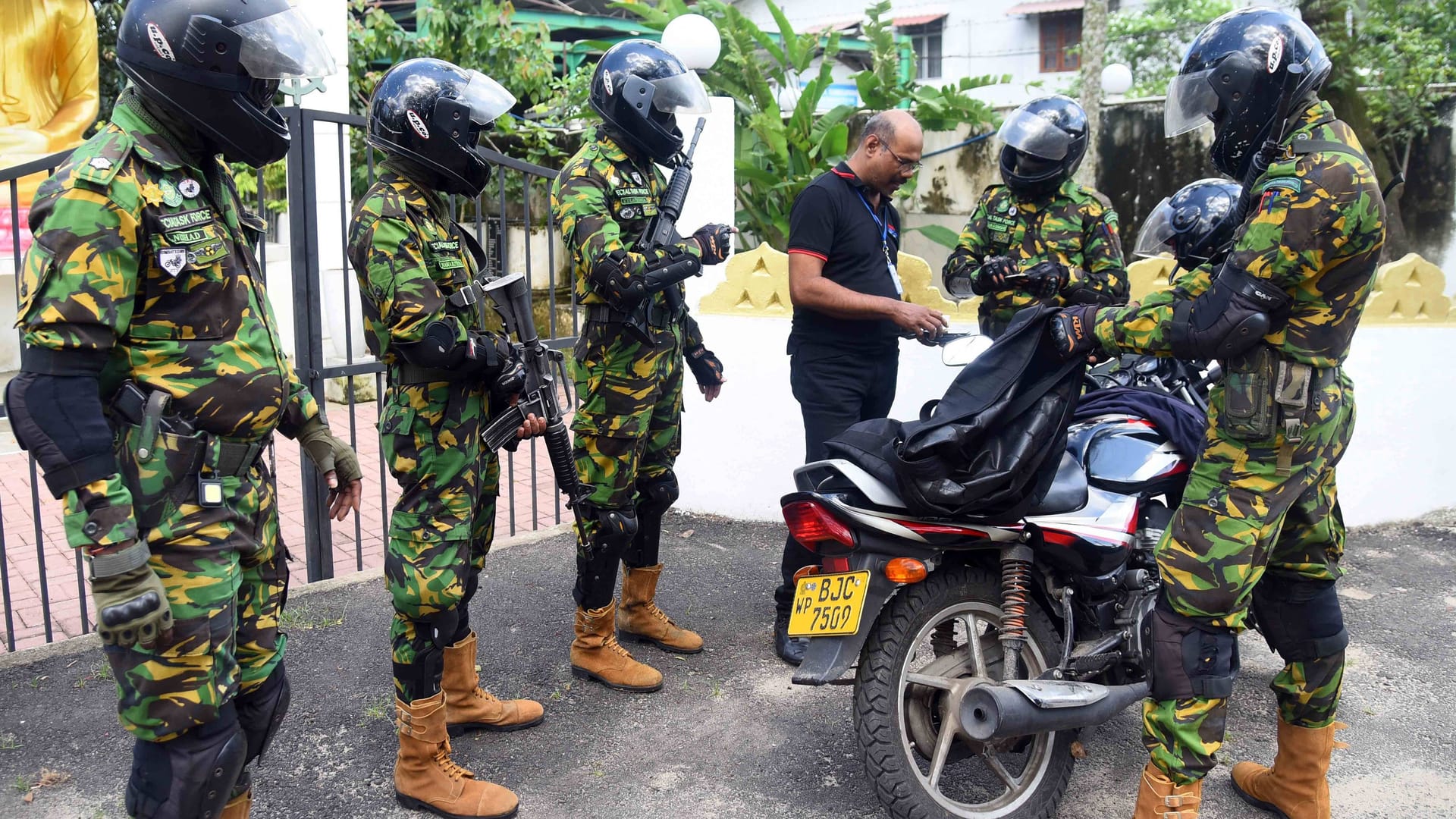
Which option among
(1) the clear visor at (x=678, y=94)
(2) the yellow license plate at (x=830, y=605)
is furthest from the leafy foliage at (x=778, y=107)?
(2) the yellow license plate at (x=830, y=605)

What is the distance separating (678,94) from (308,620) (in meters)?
2.46

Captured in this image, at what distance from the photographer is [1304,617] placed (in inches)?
117

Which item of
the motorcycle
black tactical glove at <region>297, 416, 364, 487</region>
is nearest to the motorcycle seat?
the motorcycle

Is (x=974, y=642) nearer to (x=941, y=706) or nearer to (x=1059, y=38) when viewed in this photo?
(x=941, y=706)

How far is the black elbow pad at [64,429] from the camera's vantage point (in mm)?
1997

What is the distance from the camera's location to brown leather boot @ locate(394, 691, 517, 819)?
2988mm

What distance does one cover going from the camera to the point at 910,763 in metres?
2.81

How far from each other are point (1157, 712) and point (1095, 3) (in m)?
8.47

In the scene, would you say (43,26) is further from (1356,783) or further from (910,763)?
(1356,783)

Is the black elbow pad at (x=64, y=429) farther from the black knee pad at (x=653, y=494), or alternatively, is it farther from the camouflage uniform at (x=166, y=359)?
the black knee pad at (x=653, y=494)

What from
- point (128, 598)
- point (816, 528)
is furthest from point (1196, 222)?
point (128, 598)

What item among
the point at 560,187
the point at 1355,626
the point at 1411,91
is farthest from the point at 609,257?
the point at 1411,91

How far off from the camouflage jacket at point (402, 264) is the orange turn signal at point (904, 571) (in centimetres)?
126

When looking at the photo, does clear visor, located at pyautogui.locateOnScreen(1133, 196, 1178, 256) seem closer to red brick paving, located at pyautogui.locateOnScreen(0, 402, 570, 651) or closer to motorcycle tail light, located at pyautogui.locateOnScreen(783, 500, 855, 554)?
motorcycle tail light, located at pyautogui.locateOnScreen(783, 500, 855, 554)
